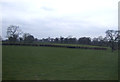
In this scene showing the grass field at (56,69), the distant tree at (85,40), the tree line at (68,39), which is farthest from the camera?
the distant tree at (85,40)

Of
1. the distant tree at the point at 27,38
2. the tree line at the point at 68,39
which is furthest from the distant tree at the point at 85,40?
the distant tree at the point at 27,38

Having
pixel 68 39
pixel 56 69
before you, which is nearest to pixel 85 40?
pixel 68 39

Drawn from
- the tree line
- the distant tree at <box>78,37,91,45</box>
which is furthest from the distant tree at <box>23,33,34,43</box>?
the distant tree at <box>78,37,91,45</box>

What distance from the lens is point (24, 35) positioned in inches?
2478

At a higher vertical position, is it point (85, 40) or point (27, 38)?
point (27, 38)

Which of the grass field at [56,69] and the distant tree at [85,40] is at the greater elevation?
the distant tree at [85,40]

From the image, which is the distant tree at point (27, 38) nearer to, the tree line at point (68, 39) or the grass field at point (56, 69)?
the tree line at point (68, 39)

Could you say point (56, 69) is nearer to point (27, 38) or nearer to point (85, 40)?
point (27, 38)

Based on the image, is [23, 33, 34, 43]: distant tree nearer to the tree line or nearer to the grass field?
the tree line

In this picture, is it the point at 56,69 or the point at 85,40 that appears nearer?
the point at 56,69

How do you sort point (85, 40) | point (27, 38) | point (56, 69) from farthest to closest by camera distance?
point (85, 40), point (27, 38), point (56, 69)

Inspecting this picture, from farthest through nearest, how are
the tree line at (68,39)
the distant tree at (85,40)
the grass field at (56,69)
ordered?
the distant tree at (85,40), the tree line at (68,39), the grass field at (56,69)

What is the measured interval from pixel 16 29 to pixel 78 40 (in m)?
26.1

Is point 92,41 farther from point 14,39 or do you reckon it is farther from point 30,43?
point 14,39
